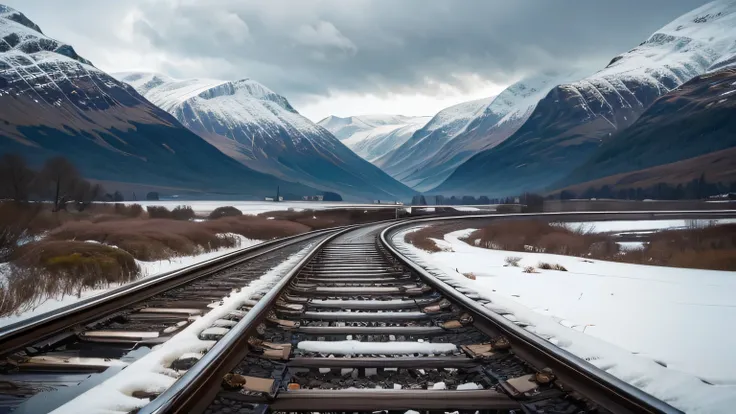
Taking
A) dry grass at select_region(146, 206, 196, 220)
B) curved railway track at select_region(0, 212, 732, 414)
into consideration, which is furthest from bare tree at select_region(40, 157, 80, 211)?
curved railway track at select_region(0, 212, 732, 414)

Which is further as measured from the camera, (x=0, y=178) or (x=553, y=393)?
(x=0, y=178)

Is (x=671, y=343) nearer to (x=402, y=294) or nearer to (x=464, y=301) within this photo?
(x=464, y=301)

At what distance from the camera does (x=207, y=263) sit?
37.6 feet

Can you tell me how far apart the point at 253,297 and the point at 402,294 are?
82.4 inches

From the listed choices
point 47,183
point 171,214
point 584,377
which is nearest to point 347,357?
point 584,377

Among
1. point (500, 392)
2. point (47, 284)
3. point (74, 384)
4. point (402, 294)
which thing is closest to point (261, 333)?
point (74, 384)

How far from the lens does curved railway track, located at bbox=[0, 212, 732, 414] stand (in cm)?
303

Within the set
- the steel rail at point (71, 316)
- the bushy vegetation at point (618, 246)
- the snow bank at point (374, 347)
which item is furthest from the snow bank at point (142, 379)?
the bushy vegetation at point (618, 246)

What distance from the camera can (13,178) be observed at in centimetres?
3766

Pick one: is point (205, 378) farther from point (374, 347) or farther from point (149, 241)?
point (149, 241)

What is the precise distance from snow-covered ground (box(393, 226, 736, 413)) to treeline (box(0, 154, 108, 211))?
125 ft

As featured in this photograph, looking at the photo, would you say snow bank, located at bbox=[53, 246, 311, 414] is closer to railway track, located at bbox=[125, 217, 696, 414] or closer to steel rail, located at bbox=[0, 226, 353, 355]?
railway track, located at bbox=[125, 217, 696, 414]

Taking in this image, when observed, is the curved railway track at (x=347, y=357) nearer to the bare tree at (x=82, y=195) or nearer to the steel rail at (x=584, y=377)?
the steel rail at (x=584, y=377)

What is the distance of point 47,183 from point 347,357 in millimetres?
51808
